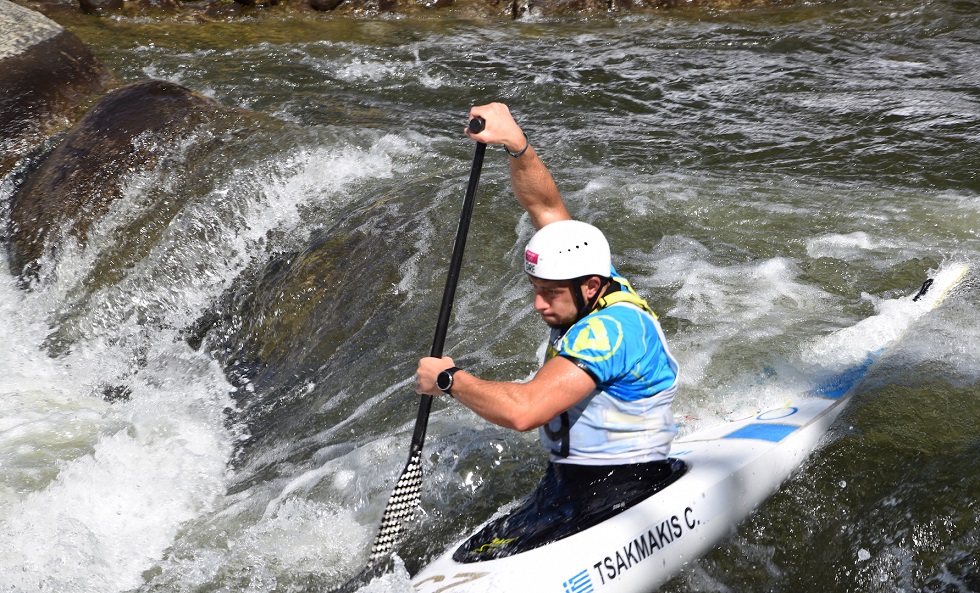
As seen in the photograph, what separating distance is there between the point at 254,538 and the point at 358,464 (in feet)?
1.91

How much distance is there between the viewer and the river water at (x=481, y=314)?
382 centimetres

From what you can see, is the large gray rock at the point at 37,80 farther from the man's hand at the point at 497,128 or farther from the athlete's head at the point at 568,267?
Answer: the athlete's head at the point at 568,267

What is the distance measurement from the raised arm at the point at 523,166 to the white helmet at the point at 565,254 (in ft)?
1.86

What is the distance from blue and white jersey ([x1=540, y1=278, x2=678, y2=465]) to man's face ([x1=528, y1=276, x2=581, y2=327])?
73 mm

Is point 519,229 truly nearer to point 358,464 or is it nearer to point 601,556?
point 358,464

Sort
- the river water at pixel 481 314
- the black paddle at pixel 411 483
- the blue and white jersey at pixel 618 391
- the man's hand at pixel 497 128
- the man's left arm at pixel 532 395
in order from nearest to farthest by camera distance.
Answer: the man's left arm at pixel 532 395 < the blue and white jersey at pixel 618 391 < the man's hand at pixel 497 128 < the black paddle at pixel 411 483 < the river water at pixel 481 314

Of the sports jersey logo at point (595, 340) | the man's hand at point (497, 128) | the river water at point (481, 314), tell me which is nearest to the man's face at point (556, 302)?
the sports jersey logo at point (595, 340)

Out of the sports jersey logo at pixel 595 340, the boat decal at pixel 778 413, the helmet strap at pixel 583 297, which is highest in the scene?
the helmet strap at pixel 583 297

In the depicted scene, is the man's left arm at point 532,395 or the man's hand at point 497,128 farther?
the man's hand at point 497,128

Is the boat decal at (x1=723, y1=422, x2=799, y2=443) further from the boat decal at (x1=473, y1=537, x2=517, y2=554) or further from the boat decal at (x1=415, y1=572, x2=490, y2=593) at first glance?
the boat decal at (x1=415, y1=572, x2=490, y2=593)

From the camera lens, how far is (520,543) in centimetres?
333

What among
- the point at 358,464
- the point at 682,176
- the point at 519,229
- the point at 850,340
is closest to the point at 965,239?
the point at 850,340

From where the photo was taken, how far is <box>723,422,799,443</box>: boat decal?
3908mm

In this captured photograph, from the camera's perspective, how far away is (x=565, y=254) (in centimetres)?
303
